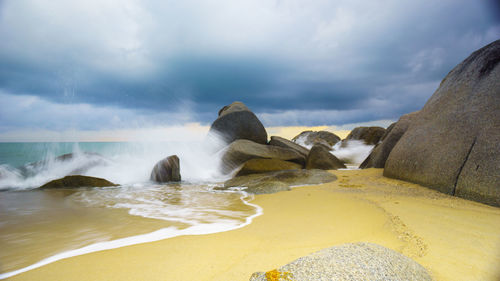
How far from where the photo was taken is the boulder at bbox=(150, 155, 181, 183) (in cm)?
709

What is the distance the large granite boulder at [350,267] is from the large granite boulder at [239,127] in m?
9.14

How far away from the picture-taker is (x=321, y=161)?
772 cm

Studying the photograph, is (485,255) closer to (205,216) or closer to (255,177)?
(205,216)

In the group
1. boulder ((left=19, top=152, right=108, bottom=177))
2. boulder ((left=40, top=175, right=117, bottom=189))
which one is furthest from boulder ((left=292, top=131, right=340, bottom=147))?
boulder ((left=40, top=175, right=117, bottom=189))

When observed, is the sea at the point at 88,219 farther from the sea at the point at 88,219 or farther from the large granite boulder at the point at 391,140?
the large granite boulder at the point at 391,140

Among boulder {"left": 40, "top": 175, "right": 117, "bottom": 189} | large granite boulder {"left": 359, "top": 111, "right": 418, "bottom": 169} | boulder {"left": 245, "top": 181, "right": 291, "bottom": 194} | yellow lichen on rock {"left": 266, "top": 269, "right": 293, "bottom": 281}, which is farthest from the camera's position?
large granite boulder {"left": 359, "top": 111, "right": 418, "bottom": 169}

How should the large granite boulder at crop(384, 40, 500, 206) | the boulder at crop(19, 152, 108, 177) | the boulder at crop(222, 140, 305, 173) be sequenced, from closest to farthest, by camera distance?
the large granite boulder at crop(384, 40, 500, 206) < the boulder at crop(222, 140, 305, 173) < the boulder at crop(19, 152, 108, 177)

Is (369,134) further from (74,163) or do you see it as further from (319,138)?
(74,163)

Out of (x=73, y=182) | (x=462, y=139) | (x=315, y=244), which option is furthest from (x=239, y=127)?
(x=315, y=244)

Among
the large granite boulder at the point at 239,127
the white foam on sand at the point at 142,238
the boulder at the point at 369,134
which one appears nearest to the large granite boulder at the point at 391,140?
the white foam on sand at the point at 142,238

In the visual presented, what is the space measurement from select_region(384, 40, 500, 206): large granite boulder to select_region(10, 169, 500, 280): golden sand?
0.35 m

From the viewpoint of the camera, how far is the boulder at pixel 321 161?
7.65 meters

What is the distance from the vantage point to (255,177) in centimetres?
604

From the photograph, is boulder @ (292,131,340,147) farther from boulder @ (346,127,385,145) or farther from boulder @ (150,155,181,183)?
boulder @ (150,155,181,183)
